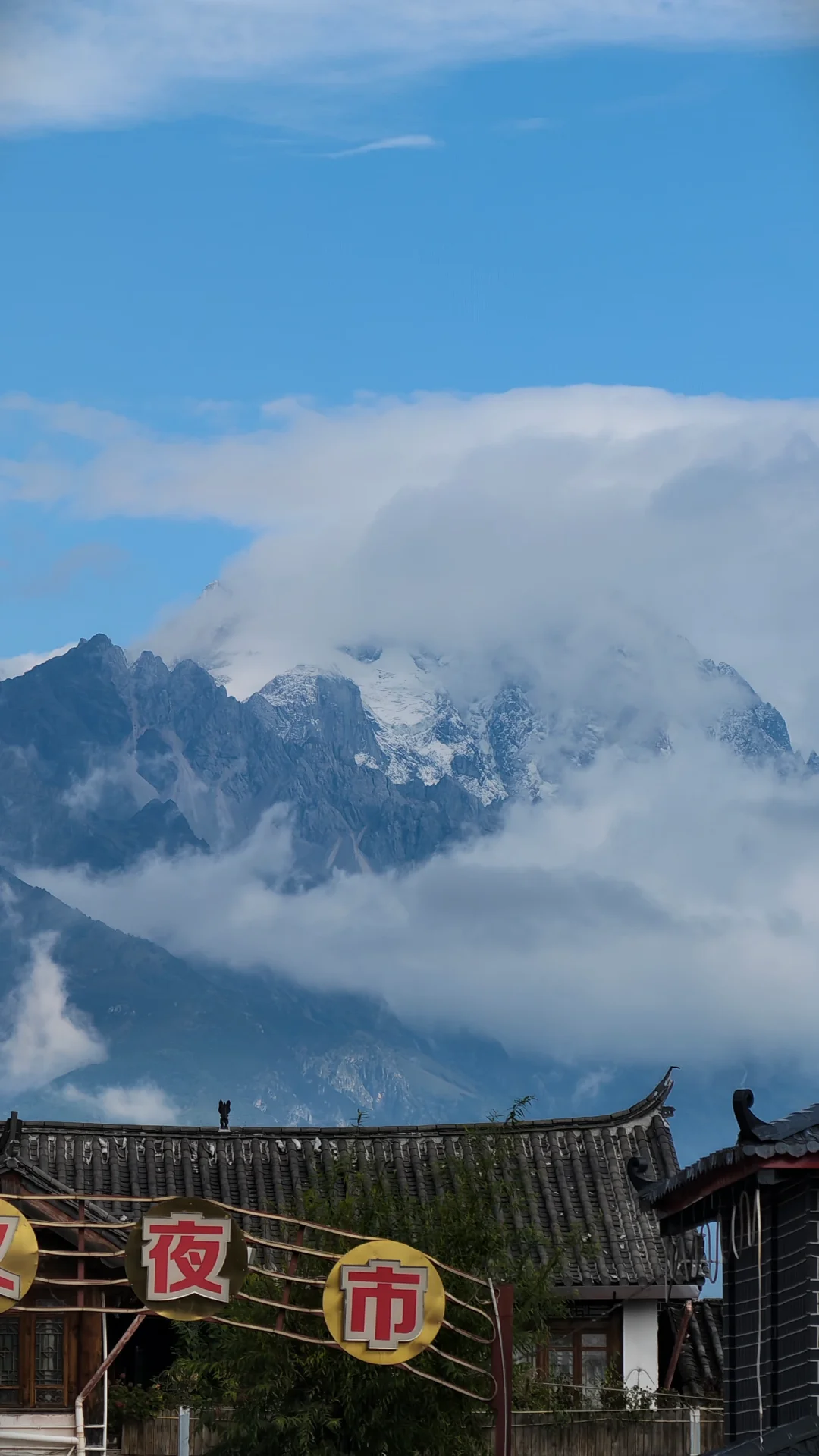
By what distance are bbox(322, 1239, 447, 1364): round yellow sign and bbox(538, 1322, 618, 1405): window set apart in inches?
611

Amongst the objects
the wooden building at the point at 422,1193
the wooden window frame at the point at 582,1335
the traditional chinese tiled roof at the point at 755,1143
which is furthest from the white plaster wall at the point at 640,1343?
the traditional chinese tiled roof at the point at 755,1143

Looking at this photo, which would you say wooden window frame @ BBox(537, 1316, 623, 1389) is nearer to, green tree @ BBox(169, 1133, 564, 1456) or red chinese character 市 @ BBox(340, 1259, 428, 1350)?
green tree @ BBox(169, 1133, 564, 1456)

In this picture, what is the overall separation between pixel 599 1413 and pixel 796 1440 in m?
14.4

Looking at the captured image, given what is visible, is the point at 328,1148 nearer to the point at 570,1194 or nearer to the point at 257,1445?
the point at 570,1194

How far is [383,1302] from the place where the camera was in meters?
20.6

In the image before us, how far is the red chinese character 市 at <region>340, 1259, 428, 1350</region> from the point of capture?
2058 cm

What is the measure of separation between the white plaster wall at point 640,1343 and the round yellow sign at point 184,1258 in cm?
1685

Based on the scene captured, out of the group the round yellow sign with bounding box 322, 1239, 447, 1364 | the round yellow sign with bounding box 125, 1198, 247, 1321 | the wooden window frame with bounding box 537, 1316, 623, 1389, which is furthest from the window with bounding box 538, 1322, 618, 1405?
the round yellow sign with bounding box 125, 1198, 247, 1321

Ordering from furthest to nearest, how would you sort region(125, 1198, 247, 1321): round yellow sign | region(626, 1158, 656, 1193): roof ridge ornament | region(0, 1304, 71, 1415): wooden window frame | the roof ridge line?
1. the roof ridge line
2. region(0, 1304, 71, 1415): wooden window frame
3. region(626, 1158, 656, 1193): roof ridge ornament
4. region(125, 1198, 247, 1321): round yellow sign

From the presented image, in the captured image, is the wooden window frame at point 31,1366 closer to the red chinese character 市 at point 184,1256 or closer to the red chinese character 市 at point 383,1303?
the red chinese character 市 at point 184,1256

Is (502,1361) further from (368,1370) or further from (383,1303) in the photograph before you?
(368,1370)

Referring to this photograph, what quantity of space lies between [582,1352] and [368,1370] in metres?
11.7

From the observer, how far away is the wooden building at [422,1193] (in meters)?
34.4

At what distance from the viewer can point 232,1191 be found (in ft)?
131
